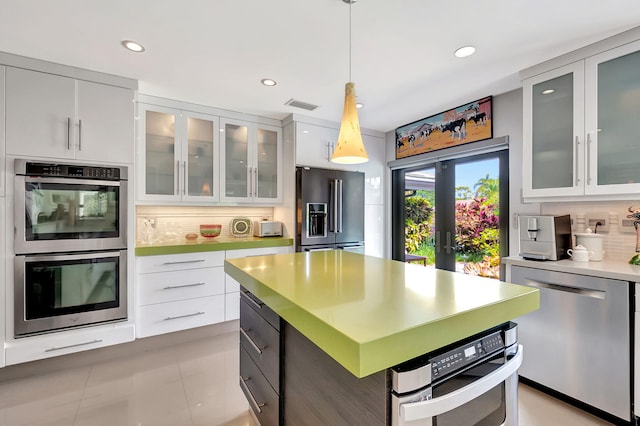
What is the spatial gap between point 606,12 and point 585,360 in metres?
2.11

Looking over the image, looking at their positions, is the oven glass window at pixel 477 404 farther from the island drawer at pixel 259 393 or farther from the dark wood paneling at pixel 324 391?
the island drawer at pixel 259 393

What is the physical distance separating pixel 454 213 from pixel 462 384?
2686mm

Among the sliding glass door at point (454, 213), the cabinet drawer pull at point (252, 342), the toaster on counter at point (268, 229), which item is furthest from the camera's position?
the toaster on counter at point (268, 229)

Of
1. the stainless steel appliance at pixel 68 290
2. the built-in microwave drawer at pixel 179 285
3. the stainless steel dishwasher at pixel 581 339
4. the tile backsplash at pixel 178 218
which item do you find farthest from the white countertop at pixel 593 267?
the stainless steel appliance at pixel 68 290

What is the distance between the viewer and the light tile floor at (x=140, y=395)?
1.81 metres

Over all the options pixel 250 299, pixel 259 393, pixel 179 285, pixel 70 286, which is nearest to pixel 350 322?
pixel 250 299

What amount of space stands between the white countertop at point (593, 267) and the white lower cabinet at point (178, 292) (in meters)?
2.68

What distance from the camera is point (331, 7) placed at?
162cm

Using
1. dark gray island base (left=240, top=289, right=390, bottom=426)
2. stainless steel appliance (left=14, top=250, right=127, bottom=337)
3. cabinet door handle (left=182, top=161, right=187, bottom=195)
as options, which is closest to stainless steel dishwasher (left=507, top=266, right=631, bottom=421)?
dark gray island base (left=240, top=289, right=390, bottom=426)

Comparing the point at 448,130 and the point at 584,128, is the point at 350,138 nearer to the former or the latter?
the point at 584,128

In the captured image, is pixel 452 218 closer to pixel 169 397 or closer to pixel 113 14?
pixel 169 397

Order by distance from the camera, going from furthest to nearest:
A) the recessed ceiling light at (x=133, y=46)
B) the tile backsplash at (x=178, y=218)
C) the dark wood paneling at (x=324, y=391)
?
the tile backsplash at (x=178, y=218)
the recessed ceiling light at (x=133, y=46)
the dark wood paneling at (x=324, y=391)

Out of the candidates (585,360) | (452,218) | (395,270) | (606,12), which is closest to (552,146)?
(606,12)

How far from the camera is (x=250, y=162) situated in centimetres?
342
